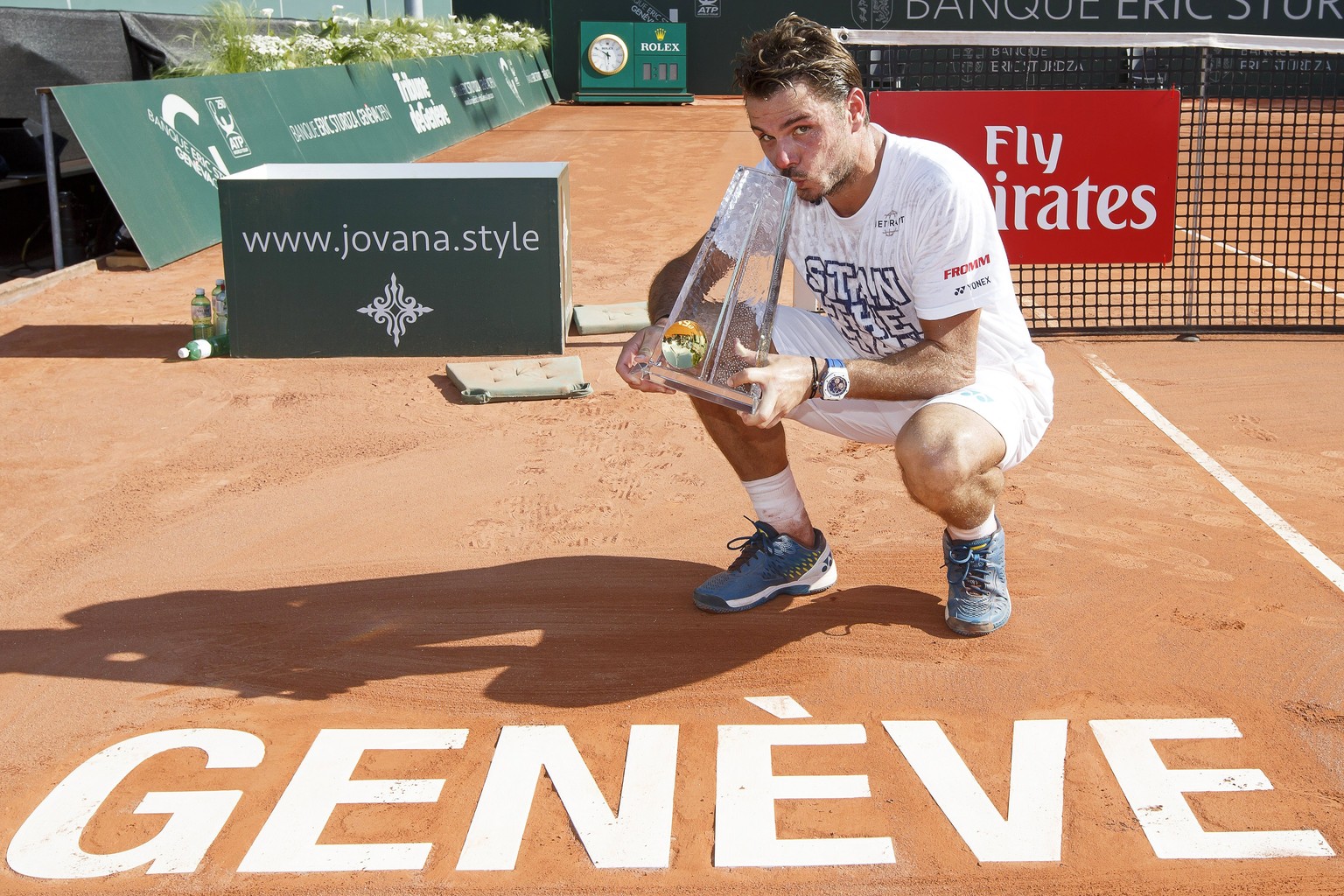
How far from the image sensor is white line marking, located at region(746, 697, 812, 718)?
3.38m

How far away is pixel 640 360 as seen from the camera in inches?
139

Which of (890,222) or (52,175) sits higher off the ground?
(52,175)

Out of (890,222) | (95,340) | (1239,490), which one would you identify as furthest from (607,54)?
(890,222)

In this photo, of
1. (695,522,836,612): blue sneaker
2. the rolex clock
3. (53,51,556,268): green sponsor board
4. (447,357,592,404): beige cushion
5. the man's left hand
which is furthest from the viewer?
the rolex clock

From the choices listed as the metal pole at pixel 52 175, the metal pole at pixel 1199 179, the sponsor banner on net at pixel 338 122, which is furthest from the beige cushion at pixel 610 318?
the sponsor banner on net at pixel 338 122

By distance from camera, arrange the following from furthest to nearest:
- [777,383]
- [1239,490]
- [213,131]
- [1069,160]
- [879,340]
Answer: [213,131] → [1069,160] → [1239,490] → [879,340] → [777,383]

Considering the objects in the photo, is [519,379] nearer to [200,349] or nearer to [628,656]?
[200,349]

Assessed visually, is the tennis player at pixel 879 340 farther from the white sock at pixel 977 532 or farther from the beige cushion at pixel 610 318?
the beige cushion at pixel 610 318

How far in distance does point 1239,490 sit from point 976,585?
185cm

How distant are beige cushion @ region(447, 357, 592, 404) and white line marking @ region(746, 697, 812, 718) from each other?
3.18 meters

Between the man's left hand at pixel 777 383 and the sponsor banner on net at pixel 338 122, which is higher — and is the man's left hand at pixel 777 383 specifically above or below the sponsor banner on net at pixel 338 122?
below

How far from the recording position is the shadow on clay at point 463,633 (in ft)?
11.9

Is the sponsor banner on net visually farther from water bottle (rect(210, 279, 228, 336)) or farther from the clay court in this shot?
the clay court

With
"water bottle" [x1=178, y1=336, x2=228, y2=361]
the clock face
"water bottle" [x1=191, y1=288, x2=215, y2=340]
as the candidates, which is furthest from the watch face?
the clock face
